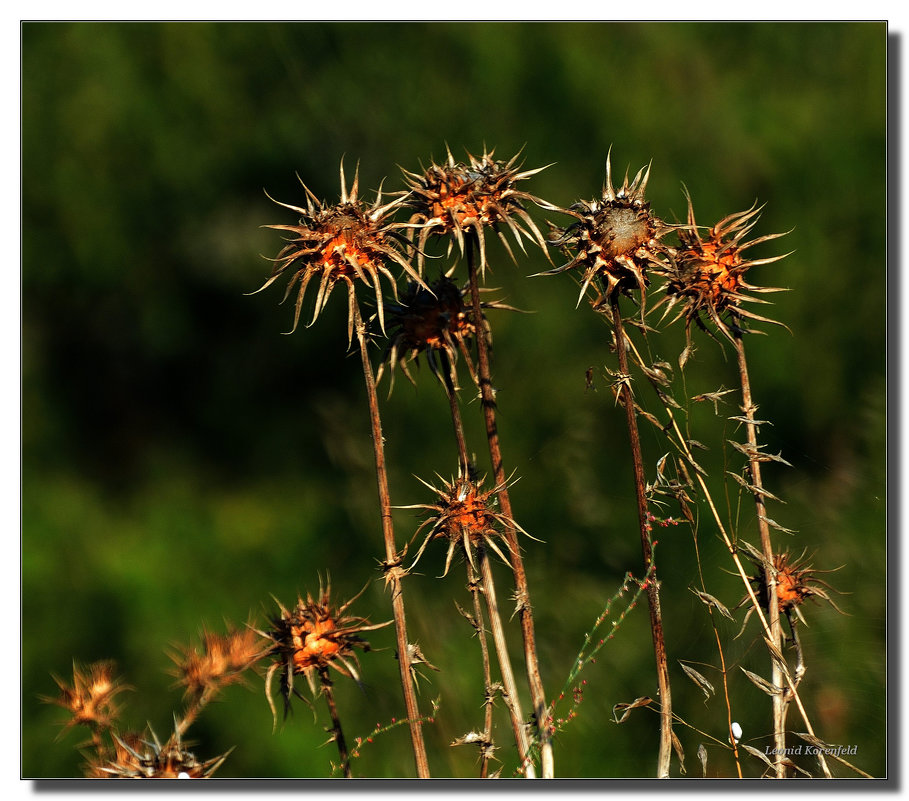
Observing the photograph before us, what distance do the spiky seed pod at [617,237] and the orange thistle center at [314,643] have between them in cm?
34

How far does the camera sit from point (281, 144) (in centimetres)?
176

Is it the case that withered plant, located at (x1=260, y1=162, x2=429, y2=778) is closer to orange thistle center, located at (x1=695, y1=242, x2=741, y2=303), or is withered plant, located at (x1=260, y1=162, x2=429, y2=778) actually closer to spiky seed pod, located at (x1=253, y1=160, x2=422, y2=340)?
spiky seed pod, located at (x1=253, y1=160, x2=422, y2=340)

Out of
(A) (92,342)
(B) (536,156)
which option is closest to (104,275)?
(A) (92,342)

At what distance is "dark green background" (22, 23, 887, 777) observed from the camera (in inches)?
48.4

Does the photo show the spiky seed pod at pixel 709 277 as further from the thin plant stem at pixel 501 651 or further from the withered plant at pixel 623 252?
the thin plant stem at pixel 501 651

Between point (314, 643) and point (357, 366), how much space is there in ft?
3.52

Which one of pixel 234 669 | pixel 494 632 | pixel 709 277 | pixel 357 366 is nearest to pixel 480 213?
pixel 709 277

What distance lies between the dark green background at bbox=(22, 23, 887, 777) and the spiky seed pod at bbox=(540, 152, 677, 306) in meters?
0.35

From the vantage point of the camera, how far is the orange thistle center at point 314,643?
0.74 m

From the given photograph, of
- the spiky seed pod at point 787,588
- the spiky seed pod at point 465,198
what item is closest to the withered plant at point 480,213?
the spiky seed pod at point 465,198

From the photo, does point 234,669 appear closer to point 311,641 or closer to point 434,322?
A: point 311,641

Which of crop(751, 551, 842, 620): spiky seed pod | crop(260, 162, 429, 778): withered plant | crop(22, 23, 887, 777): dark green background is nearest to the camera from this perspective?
crop(260, 162, 429, 778): withered plant

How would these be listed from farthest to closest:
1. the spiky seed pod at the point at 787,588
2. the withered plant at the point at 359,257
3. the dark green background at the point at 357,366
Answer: the dark green background at the point at 357,366 → the spiky seed pod at the point at 787,588 → the withered plant at the point at 359,257

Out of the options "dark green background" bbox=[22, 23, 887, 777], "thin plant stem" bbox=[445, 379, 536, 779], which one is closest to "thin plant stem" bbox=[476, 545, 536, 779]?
"thin plant stem" bbox=[445, 379, 536, 779]
